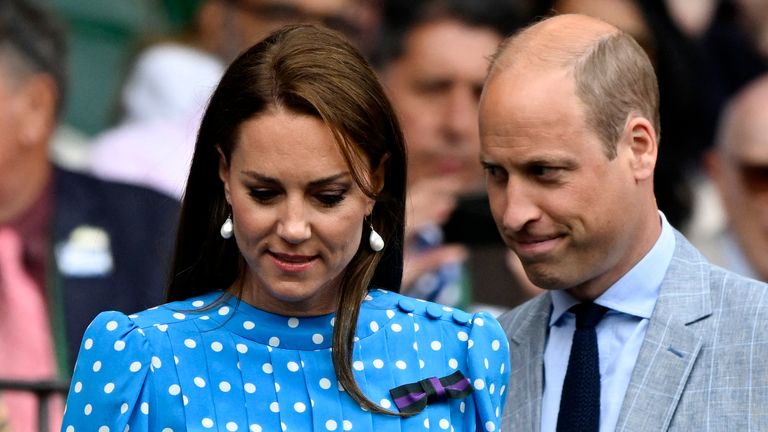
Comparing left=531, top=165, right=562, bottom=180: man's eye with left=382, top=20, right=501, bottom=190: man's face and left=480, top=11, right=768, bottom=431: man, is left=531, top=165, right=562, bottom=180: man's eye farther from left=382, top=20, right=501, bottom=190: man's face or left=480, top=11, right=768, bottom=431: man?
left=382, top=20, right=501, bottom=190: man's face

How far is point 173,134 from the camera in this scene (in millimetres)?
6410

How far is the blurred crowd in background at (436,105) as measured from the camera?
5.96 meters

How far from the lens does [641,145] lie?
3.83 m

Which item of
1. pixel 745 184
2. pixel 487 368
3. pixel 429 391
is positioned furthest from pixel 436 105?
pixel 429 391

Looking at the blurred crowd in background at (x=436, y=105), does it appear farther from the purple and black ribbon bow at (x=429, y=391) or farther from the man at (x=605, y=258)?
the purple and black ribbon bow at (x=429, y=391)

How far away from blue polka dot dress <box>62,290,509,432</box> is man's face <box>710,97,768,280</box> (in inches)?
134

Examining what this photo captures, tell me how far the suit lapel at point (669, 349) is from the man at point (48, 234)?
73.7 inches

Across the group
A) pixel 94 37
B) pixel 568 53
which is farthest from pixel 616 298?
pixel 94 37

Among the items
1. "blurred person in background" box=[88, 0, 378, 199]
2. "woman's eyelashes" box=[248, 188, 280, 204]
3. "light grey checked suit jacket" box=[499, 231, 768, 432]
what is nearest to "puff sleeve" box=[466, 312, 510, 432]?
"light grey checked suit jacket" box=[499, 231, 768, 432]

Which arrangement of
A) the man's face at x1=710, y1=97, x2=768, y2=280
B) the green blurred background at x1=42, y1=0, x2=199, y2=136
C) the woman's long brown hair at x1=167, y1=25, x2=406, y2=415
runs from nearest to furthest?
the woman's long brown hair at x1=167, y1=25, x2=406, y2=415 → the man's face at x1=710, y1=97, x2=768, y2=280 → the green blurred background at x1=42, y1=0, x2=199, y2=136

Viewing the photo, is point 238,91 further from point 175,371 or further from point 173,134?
point 173,134

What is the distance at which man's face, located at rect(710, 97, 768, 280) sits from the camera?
6703 millimetres

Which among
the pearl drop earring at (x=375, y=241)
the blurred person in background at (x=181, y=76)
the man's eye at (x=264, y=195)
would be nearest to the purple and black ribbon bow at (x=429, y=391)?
the pearl drop earring at (x=375, y=241)

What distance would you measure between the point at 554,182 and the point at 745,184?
3322mm
